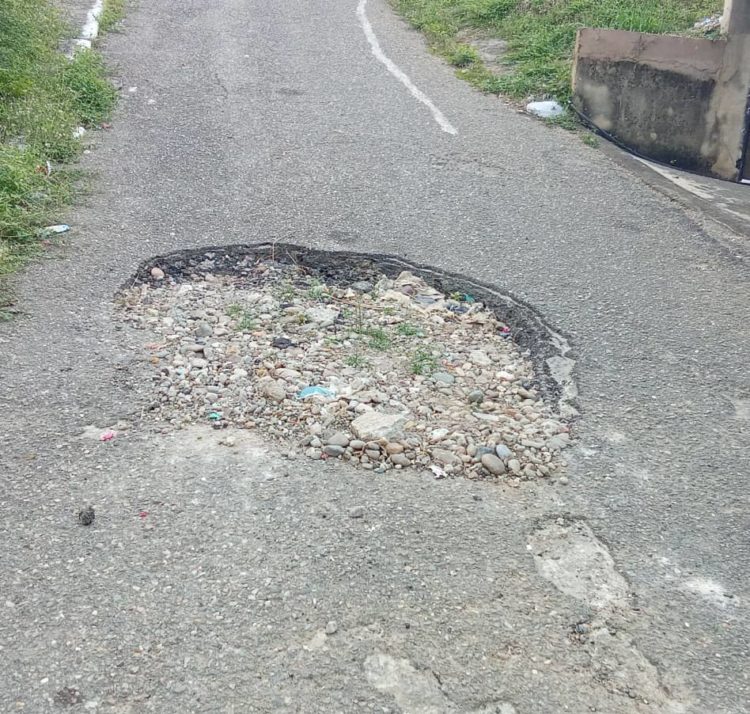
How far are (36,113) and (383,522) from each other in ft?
19.7

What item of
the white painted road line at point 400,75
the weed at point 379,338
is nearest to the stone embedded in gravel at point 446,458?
the weed at point 379,338

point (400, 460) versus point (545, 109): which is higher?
point (545, 109)

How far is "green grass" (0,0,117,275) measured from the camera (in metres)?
5.79

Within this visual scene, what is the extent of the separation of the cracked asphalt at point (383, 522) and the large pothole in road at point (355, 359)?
0.51 ft

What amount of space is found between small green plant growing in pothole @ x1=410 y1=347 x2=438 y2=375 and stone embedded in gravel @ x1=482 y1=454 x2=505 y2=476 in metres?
0.78

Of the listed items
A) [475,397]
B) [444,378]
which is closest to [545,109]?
[444,378]

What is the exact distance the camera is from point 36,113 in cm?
750

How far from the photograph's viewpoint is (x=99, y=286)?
508cm

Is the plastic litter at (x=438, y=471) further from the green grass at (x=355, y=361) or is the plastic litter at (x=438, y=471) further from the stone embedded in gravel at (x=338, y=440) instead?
the green grass at (x=355, y=361)

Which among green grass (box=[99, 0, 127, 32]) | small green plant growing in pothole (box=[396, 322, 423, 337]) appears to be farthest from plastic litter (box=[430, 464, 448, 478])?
green grass (box=[99, 0, 127, 32])

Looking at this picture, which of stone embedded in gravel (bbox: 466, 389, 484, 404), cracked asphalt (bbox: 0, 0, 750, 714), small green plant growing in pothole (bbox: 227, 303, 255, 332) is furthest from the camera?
small green plant growing in pothole (bbox: 227, 303, 255, 332)

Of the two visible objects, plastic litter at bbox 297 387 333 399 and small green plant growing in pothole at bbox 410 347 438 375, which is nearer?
plastic litter at bbox 297 387 333 399

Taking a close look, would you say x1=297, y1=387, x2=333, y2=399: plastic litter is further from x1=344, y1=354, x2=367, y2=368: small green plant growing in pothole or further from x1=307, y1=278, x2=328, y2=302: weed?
x1=307, y1=278, x2=328, y2=302: weed

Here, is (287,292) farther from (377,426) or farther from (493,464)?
(493,464)
